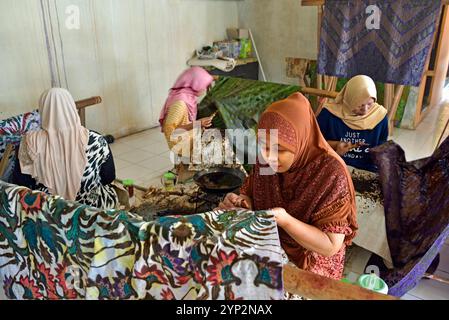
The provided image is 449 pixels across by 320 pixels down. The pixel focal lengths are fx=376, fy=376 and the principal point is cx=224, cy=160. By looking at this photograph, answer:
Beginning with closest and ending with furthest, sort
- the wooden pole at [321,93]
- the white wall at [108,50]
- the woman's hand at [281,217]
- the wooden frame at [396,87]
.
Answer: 1. the woman's hand at [281,217]
2. the wooden pole at [321,93]
3. the wooden frame at [396,87]
4. the white wall at [108,50]

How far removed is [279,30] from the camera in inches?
223

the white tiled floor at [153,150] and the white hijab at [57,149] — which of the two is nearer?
the white hijab at [57,149]

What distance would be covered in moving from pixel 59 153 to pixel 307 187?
1.32m

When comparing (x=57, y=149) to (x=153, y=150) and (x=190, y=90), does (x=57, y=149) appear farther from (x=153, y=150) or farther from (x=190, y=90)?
(x=153, y=150)

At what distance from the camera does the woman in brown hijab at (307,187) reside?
1.26 m

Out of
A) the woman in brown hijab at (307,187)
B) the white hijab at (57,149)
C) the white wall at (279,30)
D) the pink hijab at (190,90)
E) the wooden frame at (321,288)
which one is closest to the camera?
the wooden frame at (321,288)

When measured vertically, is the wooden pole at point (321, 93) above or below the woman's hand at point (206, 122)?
above

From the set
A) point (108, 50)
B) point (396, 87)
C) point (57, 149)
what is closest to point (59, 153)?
point (57, 149)

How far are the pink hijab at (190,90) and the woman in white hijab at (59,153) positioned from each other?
3.24 feet

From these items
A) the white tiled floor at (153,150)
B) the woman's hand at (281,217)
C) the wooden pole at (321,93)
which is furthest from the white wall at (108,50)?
the woman's hand at (281,217)

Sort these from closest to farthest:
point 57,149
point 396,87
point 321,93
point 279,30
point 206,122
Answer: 1. point 57,149
2. point 321,93
3. point 206,122
4. point 396,87
5. point 279,30

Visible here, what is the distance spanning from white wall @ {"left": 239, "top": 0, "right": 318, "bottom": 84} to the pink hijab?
9.35 feet

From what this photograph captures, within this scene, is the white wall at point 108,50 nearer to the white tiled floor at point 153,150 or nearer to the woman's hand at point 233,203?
the white tiled floor at point 153,150
